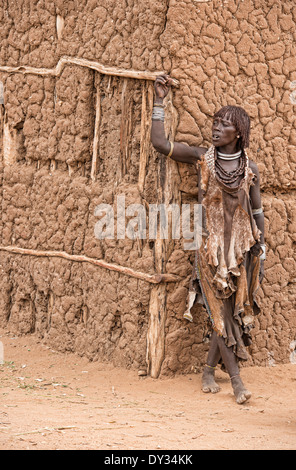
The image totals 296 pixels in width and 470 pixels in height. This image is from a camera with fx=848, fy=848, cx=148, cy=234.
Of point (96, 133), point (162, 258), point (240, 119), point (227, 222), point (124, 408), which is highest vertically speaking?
point (240, 119)

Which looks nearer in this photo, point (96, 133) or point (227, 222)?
point (227, 222)

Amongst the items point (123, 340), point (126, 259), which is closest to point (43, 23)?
point (126, 259)

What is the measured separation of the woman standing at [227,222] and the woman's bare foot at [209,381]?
0.21 meters

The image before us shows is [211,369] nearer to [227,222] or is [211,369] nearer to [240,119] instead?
[227,222]

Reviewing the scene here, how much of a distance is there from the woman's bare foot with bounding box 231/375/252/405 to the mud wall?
529 mm

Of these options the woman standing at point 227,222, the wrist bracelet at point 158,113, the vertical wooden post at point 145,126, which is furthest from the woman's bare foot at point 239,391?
the wrist bracelet at point 158,113

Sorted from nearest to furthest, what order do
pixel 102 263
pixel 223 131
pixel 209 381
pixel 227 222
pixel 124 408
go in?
pixel 124 408
pixel 223 131
pixel 227 222
pixel 209 381
pixel 102 263

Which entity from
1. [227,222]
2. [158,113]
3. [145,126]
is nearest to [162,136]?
[158,113]

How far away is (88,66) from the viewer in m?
6.39

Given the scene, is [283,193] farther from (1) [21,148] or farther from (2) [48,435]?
(2) [48,435]

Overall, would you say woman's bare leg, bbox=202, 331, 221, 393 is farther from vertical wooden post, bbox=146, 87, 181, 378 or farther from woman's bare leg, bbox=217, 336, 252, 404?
vertical wooden post, bbox=146, 87, 181, 378

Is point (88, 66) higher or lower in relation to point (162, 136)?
higher

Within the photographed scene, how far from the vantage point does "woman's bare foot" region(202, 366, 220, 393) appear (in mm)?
5879

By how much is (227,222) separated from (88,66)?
168 centimetres
